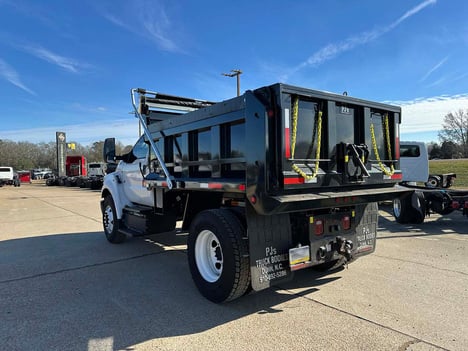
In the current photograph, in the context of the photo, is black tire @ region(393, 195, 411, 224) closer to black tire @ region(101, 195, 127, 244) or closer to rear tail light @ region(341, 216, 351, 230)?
rear tail light @ region(341, 216, 351, 230)

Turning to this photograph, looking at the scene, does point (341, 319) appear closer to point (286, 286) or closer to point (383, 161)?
point (286, 286)

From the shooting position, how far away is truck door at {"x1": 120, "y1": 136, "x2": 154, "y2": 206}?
6.24 meters

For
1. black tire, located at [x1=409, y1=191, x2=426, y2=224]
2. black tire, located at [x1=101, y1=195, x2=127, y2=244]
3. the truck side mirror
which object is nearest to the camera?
the truck side mirror

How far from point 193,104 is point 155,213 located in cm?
229

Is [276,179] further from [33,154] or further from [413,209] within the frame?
[33,154]

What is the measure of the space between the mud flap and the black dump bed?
14.4 inches

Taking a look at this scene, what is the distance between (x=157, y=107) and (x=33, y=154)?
11110 centimetres

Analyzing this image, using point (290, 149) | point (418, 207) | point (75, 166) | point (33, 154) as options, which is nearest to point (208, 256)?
point (290, 149)

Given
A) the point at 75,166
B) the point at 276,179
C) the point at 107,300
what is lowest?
the point at 107,300

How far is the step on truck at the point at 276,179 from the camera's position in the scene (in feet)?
11.5

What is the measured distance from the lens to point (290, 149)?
359cm

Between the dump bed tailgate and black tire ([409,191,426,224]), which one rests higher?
the dump bed tailgate

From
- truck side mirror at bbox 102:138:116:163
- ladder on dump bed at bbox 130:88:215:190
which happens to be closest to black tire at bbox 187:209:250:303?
ladder on dump bed at bbox 130:88:215:190

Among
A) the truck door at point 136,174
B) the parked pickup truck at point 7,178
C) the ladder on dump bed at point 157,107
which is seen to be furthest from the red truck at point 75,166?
the ladder on dump bed at point 157,107
